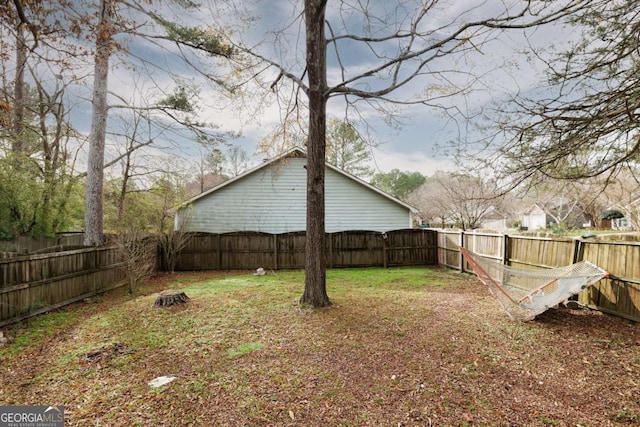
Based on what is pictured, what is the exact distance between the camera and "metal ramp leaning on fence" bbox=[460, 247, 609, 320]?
446 cm

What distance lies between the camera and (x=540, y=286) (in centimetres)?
516

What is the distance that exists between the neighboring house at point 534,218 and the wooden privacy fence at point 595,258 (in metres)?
36.4

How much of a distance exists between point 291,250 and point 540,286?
776 cm

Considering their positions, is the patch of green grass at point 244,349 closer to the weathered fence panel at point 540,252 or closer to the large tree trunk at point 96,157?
the weathered fence panel at point 540,252

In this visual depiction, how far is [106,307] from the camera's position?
19.7 ft

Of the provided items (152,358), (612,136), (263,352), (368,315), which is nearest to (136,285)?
(152,358)

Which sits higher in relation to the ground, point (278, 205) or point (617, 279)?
point (278, 205)

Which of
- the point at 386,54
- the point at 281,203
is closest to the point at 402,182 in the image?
the point at 281,203

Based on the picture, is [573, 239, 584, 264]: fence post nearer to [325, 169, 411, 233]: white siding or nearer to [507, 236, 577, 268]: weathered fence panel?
[507, 236, 577, 268]: weathered fence panel

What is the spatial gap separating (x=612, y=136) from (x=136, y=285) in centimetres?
1013

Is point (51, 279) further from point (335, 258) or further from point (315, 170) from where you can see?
point (335, 258)

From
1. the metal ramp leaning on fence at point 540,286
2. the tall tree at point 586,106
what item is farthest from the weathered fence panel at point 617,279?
the tall tree at point 586,106

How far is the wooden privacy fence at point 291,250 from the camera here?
1104 cm

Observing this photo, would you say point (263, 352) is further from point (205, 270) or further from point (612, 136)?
point (205, 270)
